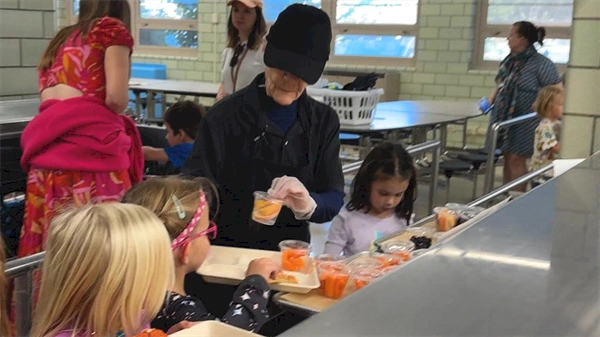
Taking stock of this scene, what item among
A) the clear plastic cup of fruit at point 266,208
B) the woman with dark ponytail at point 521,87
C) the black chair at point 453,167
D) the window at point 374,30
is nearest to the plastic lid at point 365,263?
the clear plastic cup of fruit at point 266,208

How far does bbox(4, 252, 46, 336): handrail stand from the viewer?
170cm

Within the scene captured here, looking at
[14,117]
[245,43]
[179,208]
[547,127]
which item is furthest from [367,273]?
[547,127]

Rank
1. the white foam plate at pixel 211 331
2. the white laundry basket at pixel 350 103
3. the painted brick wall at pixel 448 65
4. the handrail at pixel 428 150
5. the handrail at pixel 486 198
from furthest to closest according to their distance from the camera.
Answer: the painted brick wall at pixel 448 65
the white laundry basket at pixel 350 103
the handrail at pixel 428 150
the handrail at pixel 486 198
the white foam plate at pixel 211 331

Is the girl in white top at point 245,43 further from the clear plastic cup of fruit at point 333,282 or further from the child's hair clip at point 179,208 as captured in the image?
the clear plastic cup of fruit at point 333,282

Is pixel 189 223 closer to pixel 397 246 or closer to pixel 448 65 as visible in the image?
pixel 397 246

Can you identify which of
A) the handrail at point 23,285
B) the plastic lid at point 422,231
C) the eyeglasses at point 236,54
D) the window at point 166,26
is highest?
the window at point 166,26

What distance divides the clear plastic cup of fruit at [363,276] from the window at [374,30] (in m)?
7.46

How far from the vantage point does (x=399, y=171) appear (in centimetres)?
280

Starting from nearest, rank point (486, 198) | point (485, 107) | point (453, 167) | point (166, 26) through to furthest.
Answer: point (486, 198)
point (453, 167)
point (485, 107)
point (166, 26)

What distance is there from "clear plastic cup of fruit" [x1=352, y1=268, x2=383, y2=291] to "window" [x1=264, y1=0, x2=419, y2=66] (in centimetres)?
746

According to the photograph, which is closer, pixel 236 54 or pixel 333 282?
pixel 333 282

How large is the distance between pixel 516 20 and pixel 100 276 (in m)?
7.79

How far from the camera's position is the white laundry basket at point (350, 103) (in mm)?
4777

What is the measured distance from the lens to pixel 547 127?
16.0ft
